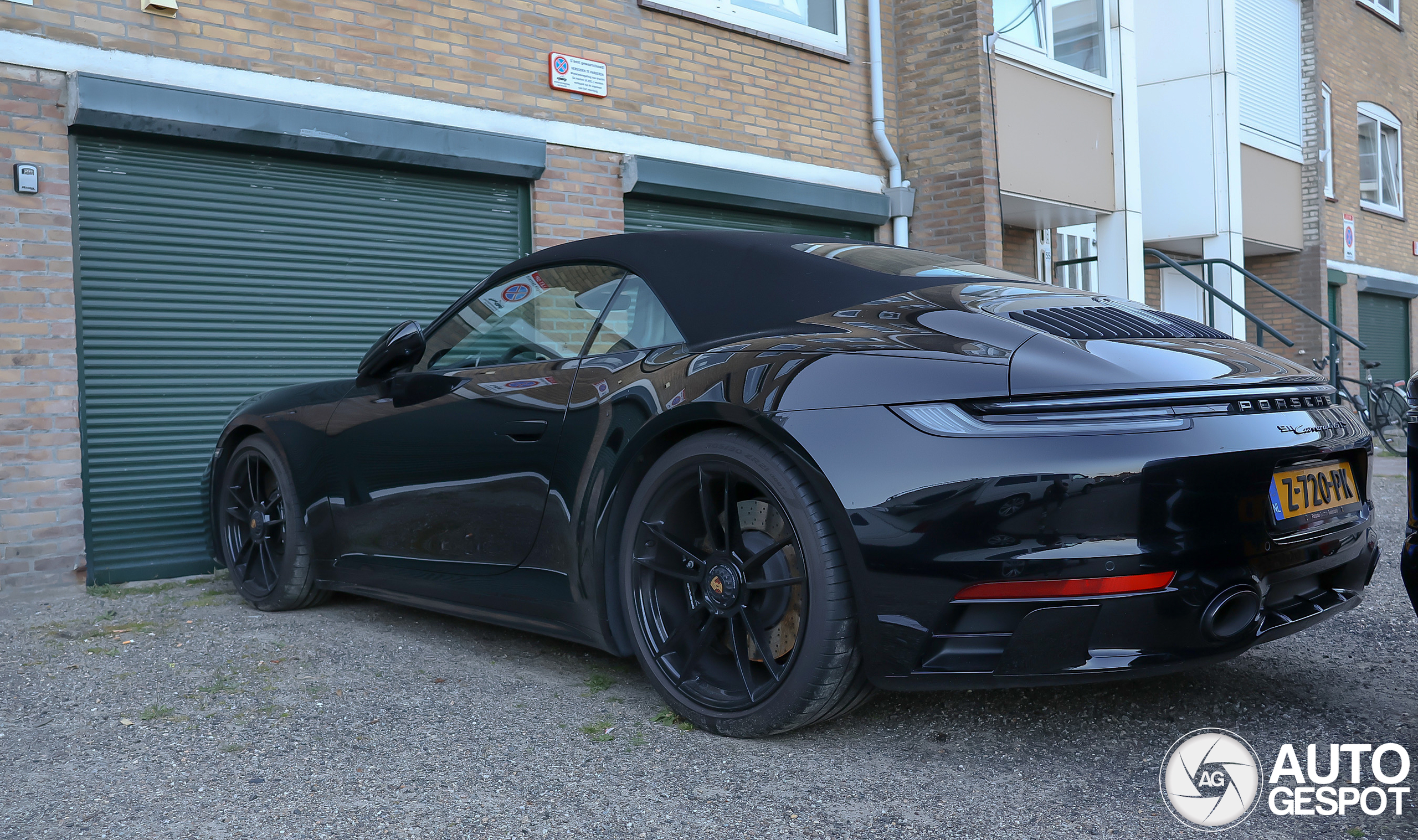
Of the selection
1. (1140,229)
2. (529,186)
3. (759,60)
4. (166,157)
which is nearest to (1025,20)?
(1140,229)

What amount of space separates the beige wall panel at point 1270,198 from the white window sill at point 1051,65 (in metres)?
4.10

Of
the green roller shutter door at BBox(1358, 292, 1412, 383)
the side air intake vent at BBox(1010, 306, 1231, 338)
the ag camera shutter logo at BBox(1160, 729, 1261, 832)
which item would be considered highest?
the green roller shutter door at BBox(1358, 292, 1412, 383)

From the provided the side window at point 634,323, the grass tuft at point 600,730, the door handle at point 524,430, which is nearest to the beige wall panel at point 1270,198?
the side window at point 634,323

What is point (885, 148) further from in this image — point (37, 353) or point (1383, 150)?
point (1383, 150)

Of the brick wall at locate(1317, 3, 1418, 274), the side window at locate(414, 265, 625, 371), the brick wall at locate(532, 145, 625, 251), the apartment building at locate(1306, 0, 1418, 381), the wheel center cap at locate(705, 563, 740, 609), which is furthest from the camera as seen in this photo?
the brick wall at locate(1317, 3, 1418, 274)

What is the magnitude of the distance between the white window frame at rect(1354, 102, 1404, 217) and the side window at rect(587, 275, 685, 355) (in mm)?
18332

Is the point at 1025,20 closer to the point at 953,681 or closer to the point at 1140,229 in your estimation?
the point at 1140,229

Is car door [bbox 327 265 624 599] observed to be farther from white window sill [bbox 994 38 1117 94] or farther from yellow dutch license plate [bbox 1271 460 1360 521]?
white window sill [bbox 994 38 1117 94]

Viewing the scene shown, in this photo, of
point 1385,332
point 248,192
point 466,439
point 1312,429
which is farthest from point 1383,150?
point 466,439

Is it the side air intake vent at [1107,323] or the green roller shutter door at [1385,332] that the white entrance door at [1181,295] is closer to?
the green roller shutter door at [1385,332]

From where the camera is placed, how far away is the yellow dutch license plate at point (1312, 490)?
2371mm

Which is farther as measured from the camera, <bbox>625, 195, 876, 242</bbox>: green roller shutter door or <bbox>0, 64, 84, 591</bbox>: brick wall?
<bbox>625, 195, 876, 242</bbox>: green roller shutter door

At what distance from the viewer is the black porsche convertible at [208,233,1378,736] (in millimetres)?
2252

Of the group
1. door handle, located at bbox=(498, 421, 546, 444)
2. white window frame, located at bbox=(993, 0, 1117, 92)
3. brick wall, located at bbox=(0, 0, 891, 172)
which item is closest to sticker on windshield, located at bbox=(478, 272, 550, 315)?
door handle, located at bbox=(498, 421, 546, 444)
